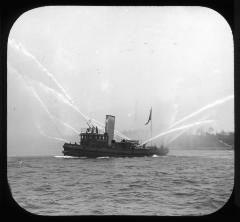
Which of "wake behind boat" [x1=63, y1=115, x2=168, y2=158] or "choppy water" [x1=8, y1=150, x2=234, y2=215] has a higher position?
"wake behind boat" [x1=63, y1=115, x2=168, y2=158]

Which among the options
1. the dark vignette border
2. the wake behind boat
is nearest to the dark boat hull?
the wake behind boat

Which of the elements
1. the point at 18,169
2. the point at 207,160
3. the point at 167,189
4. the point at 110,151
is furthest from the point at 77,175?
the point at 110,151

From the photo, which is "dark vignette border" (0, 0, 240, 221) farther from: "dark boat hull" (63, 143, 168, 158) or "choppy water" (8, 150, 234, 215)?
"choppy water" (8, 150, 234, 215)

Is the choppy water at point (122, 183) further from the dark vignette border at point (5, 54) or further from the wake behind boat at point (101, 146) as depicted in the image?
the dark vignette border at point (5, 54)

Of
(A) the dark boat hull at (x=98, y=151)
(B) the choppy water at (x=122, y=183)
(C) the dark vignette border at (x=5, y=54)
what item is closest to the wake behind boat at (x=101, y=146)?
(A) the dark boat hull at (x=98, y=151)

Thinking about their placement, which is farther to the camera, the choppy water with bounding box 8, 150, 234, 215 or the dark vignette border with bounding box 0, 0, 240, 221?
the choppy water with bounding box 8, 150, 234, 215

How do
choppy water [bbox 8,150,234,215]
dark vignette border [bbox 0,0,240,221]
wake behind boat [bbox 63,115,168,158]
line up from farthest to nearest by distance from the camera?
1. choppy water [bbox 8,150,234,215]
2. wake behind boat [bbox 63,115,168,158]
3. dark vignette border [bbox 0,0,240,221]

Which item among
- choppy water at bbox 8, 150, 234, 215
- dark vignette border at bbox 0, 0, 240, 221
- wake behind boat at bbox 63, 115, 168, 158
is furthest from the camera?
choppy water at bbox 8, 150, 234, 215

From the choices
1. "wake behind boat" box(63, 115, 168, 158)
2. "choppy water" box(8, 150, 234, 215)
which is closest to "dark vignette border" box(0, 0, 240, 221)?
"wake behind boat" box(63, 115, 168, 158)

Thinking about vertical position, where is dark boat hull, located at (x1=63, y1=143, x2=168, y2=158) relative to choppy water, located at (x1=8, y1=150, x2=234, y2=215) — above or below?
above
